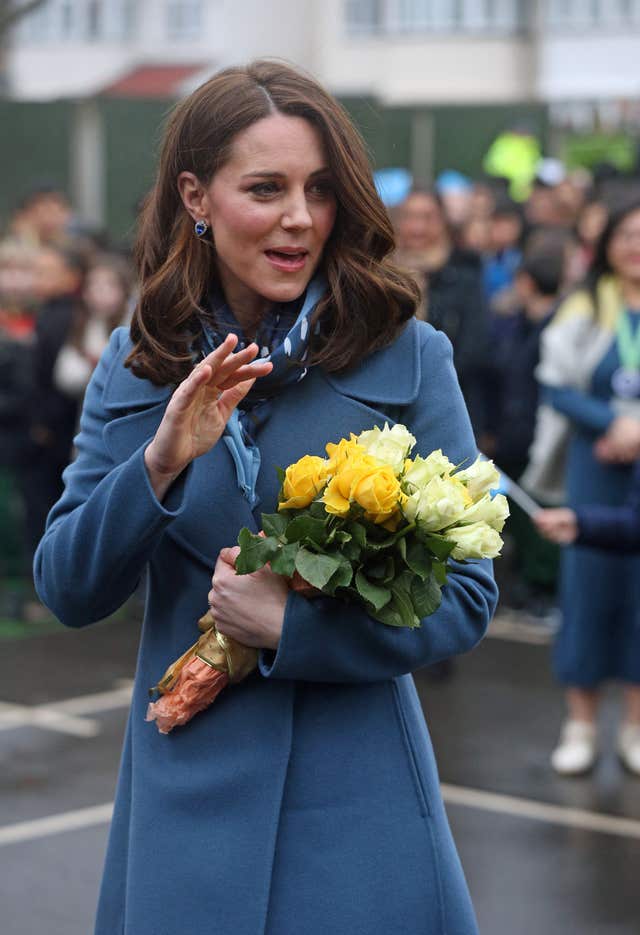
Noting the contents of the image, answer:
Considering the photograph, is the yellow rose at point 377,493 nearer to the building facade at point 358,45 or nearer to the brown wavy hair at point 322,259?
the brown wavy hair at point 322,259

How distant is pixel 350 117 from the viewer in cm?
275

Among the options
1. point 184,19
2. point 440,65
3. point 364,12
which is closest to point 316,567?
point 440,65

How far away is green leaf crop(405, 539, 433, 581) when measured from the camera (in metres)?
2.41

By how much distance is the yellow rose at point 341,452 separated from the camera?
→ 246cm

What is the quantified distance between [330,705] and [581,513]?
2775 millimetres

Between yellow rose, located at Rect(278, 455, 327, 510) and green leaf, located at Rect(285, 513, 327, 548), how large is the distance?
45 mm

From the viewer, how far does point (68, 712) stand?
7.43m

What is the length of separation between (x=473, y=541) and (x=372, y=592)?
0.16 metres

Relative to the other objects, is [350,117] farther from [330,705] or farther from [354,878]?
[354,878]

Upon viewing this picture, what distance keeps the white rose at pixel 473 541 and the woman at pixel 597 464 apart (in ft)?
13.3

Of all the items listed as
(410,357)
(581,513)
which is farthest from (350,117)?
(581,513)

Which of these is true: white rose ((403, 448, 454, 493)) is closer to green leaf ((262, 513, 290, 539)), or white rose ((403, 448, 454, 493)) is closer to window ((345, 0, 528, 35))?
green leaf ((262, 513, 290, 539))

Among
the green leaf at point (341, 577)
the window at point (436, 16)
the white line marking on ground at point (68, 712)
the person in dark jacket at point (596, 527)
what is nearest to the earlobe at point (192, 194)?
the green leaf at point (341, 577)

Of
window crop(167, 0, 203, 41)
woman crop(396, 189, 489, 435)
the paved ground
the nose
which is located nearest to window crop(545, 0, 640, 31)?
window crop(167, 0, 203, 41)
